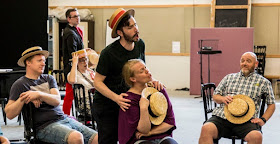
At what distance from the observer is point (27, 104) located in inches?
119

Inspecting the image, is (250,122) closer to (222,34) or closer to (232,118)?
(232,118)

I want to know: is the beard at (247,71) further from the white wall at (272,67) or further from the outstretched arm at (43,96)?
the white wall at (272,67)

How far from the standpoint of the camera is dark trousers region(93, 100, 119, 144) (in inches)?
104

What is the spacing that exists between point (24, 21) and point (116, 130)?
10.5 ft

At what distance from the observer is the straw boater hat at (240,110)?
337cm

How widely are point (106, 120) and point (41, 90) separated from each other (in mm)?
767

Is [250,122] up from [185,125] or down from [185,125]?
up

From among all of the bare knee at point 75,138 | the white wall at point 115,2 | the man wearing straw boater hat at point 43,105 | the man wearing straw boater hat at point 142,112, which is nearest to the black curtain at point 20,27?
the man wearing straw boater hat at point 43,105

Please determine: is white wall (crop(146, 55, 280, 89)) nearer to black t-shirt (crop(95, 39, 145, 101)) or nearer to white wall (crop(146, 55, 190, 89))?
white wall (crop(146, 55, 190, 89))

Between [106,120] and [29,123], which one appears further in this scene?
[29,123]

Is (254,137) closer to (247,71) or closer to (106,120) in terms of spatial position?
(247,71)

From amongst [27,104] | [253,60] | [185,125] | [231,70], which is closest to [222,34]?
[231,70]

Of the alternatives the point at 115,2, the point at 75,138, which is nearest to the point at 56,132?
the point at 75,138

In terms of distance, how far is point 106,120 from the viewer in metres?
2.66
